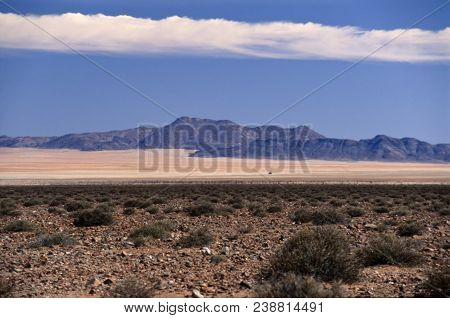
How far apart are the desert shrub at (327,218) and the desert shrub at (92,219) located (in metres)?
6.93

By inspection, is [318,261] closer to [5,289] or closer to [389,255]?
[389,255]

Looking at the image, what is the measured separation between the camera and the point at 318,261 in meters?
11.2

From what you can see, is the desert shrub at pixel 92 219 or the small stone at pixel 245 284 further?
the desert shrub at pixel 92 219

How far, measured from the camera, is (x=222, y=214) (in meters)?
26.9

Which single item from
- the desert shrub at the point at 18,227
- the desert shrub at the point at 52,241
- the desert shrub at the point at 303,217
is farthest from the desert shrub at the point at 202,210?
the desert shrub at the point at 52,241

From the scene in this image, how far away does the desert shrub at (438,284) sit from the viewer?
10.0 meters

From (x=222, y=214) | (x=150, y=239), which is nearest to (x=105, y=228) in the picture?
(x=150, y=239)

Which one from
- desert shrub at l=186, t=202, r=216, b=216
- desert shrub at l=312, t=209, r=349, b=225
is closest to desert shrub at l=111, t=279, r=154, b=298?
desert shrub at l=312, t=209, r=349, b=225

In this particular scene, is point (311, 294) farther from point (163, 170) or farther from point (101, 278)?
point (163, 170)

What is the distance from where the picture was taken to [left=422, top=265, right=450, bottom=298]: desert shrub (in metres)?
10.0

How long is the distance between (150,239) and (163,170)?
457ft

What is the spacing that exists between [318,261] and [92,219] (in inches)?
493

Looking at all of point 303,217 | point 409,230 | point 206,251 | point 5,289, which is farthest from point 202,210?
point 5,289

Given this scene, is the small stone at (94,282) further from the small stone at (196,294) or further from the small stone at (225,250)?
the small stone at (225,250)
